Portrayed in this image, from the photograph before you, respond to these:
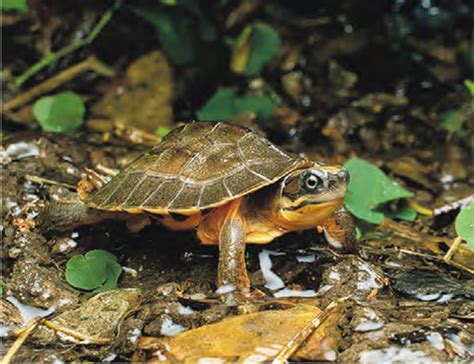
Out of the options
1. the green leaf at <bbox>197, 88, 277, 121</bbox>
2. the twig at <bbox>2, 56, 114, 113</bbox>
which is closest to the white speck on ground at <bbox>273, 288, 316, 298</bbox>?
the green leaf at <bbox>197, 88, 277, 121</bbox>

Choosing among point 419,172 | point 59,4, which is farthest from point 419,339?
point 59,4

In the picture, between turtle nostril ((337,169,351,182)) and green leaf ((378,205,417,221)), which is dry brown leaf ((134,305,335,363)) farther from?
green leaf ((378,205,417,221))

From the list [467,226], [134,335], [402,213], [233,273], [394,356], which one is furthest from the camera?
[402,213]

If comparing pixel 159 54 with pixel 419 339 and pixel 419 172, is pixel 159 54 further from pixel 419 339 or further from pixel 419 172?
pixel 419 339

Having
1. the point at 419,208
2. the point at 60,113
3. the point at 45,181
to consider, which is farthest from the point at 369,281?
the point at 60,113

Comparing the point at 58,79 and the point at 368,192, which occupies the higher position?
the point at 58,79

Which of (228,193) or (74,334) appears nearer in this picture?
(74,334)

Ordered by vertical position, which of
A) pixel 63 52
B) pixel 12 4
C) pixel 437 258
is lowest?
pixel 437 258

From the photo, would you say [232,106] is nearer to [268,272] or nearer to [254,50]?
[254,50]
